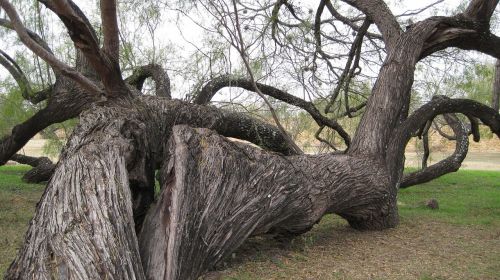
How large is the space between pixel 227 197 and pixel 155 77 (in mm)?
3758

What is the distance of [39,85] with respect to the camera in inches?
336

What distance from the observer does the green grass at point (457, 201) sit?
6898 mm

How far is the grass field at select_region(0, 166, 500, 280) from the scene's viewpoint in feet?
13.5

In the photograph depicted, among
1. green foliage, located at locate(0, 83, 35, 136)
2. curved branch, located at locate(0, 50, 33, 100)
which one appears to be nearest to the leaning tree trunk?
curved branch, located at locate(0, 50, 33, 100)

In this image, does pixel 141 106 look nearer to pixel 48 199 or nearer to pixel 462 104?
pixel 48 199

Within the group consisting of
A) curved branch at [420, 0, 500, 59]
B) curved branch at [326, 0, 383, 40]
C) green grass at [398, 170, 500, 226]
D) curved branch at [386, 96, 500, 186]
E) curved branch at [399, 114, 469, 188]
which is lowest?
green grass at [398, 170, 500, 226]

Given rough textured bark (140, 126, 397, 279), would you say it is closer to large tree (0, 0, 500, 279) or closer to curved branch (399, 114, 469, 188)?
large tree (0, 0, 500, 279)

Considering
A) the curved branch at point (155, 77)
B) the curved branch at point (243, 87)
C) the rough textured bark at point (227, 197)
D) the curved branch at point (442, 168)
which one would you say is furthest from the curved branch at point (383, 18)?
the curved branch at point (442, 168)

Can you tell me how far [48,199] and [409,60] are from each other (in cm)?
451

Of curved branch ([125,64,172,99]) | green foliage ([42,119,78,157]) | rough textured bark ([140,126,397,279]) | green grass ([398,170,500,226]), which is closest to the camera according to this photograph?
rough textured bark ([140,126,397,279])

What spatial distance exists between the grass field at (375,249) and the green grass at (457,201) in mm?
16

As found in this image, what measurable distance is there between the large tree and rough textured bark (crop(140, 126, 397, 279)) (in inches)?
0.4

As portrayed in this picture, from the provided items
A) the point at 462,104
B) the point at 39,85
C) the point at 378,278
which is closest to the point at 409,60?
the point at 462,104

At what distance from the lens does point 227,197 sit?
3.89 metres
